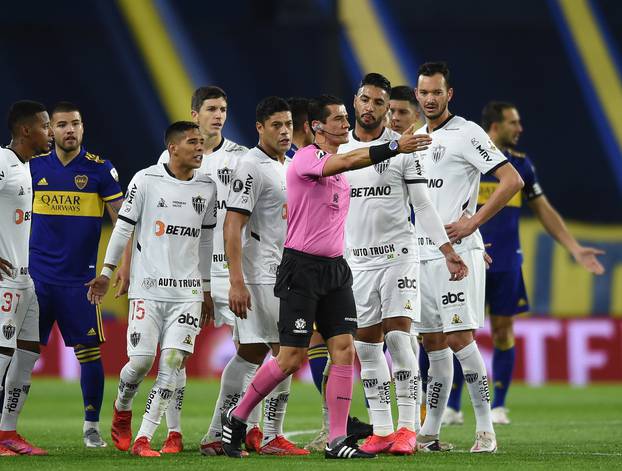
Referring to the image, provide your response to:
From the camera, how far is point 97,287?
907cm

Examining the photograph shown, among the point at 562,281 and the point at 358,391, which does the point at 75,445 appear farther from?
the point at 562,281

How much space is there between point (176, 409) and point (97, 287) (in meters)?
1.03

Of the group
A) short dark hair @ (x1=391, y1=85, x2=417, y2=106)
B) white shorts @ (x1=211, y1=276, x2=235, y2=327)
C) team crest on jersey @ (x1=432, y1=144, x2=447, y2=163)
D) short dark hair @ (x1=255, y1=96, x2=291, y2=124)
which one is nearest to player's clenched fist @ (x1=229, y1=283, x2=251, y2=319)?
white shorts @ (x1=211, y1=276, x2=235, y2=327)

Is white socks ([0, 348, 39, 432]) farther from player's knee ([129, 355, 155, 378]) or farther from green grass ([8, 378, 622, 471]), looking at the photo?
player's knee ([129, 355, 155, 378])

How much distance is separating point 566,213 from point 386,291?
11.6 metres

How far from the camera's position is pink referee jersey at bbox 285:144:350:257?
8.32 metres

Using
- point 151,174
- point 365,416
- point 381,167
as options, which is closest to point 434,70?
point 381,167

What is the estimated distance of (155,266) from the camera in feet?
29.0

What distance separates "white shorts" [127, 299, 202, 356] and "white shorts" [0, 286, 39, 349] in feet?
2.45

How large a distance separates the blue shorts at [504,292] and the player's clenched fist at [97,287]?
4.43 metres

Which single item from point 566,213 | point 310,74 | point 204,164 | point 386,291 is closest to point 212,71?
point 310,74

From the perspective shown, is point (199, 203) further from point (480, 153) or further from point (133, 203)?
point (480, 153)

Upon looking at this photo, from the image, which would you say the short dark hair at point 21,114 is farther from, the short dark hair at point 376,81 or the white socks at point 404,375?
the white socks at point 404,375

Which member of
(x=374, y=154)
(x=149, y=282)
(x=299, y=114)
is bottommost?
(x=149, y=282)
